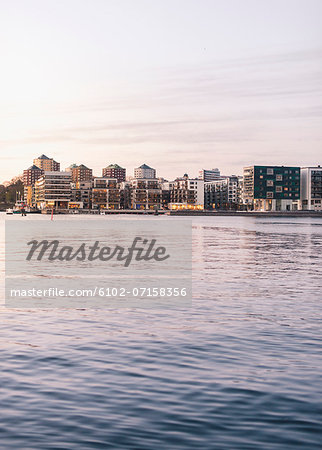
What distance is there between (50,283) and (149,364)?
1627 centimetres

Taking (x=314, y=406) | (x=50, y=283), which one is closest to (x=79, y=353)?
(x=314, y=406)

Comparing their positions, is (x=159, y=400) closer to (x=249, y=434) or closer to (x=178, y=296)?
(x=249, y=434)

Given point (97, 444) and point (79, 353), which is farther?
point (79, 353)

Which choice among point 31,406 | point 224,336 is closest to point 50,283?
point 224,336

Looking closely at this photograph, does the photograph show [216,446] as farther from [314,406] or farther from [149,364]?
[149,364]

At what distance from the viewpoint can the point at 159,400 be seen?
10641 millimetres

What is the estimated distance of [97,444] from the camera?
8586mm

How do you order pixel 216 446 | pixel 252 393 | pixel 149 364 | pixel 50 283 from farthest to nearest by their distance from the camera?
1. pixel 50 283
2. pixel 149 364
3. pixel 252 393
4. pixel 216 446

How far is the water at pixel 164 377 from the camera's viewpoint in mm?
9039

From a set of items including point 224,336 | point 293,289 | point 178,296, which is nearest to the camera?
point 224,336

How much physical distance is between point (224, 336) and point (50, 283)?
14.3 meters

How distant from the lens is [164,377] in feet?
40.1

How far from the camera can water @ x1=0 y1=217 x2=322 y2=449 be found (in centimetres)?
904

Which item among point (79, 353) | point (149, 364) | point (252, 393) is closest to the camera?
point (252, 393)
